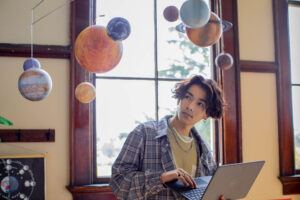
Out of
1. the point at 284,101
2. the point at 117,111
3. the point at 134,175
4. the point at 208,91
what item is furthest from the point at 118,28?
the point at 284,101

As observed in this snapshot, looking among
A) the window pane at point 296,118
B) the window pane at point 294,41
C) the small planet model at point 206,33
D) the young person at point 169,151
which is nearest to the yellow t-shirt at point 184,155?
the young person at point 169,151

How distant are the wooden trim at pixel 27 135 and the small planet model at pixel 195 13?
159cm

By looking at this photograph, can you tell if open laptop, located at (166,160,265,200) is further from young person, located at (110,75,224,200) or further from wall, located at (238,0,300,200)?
wall, located at (238,0,300,200)

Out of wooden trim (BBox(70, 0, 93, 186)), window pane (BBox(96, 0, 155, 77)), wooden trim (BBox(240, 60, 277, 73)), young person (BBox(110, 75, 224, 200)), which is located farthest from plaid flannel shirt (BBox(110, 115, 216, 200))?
wooden trim (BBox(240, 60, 277, 73))

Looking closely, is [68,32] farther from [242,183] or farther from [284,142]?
[284,142]

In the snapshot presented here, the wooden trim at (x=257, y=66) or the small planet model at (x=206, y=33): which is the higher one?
the wooden trim at (x=257, y=66)

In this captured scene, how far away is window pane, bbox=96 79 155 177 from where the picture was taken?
9.30 feet

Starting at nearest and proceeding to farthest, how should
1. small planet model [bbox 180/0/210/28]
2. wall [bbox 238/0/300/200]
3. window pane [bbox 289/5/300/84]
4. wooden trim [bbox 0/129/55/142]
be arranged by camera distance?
1. small planet model [bbox 180/0/210/28]
2. wooden trim [bbox 0/129/55/142]
3. wall [bbox 238/0/300/200]
4. window pane [bbox 289/5/300/84]


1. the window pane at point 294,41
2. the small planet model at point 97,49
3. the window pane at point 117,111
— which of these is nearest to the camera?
the small planet model at point 97,49

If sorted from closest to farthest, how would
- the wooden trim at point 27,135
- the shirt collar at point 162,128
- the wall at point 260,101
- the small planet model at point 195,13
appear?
the small planet model at point 195,13, the shirt collar at point 162,128, the wooden trim at point 27,135, the wall at point 260,101

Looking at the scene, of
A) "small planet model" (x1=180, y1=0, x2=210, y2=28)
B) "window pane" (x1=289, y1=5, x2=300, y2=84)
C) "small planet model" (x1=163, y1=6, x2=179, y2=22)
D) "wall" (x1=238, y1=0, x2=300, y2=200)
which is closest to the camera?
"small planet model" (x1=180, y1=0, x2=210, y2=28)

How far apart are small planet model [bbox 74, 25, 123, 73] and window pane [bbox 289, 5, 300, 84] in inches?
92.9

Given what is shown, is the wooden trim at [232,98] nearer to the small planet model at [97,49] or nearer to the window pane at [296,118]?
the window pane at [296,118]

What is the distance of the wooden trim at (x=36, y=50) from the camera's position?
2.56m
